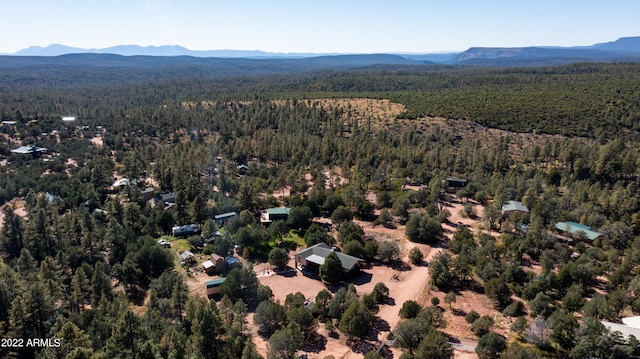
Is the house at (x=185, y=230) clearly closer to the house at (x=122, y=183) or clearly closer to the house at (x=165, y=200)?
the house at (x=165, y=200)

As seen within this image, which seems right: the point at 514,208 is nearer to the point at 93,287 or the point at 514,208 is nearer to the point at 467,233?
the point at 467,233

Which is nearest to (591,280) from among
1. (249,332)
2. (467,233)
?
(467,233)

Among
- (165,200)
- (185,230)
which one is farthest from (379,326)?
(165,200)

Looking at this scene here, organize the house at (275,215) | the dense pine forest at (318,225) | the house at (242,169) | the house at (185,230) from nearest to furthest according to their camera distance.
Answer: the dense pine forest at (318,225), the house at (185,230), the house at (275,215), the house at (242,169)

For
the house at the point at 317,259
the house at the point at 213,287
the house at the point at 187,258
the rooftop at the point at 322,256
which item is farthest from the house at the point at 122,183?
the rooftop at the point at 322,256

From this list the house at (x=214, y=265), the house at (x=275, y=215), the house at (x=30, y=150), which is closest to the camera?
the house at (x=214, y=265)

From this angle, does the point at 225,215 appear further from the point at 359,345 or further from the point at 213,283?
the point at 359,345

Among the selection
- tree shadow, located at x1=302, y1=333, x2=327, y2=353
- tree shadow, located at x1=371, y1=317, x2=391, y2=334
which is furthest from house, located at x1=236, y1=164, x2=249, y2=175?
tree shadow, located at x1=302, y1=333, x2=327, y2=353
